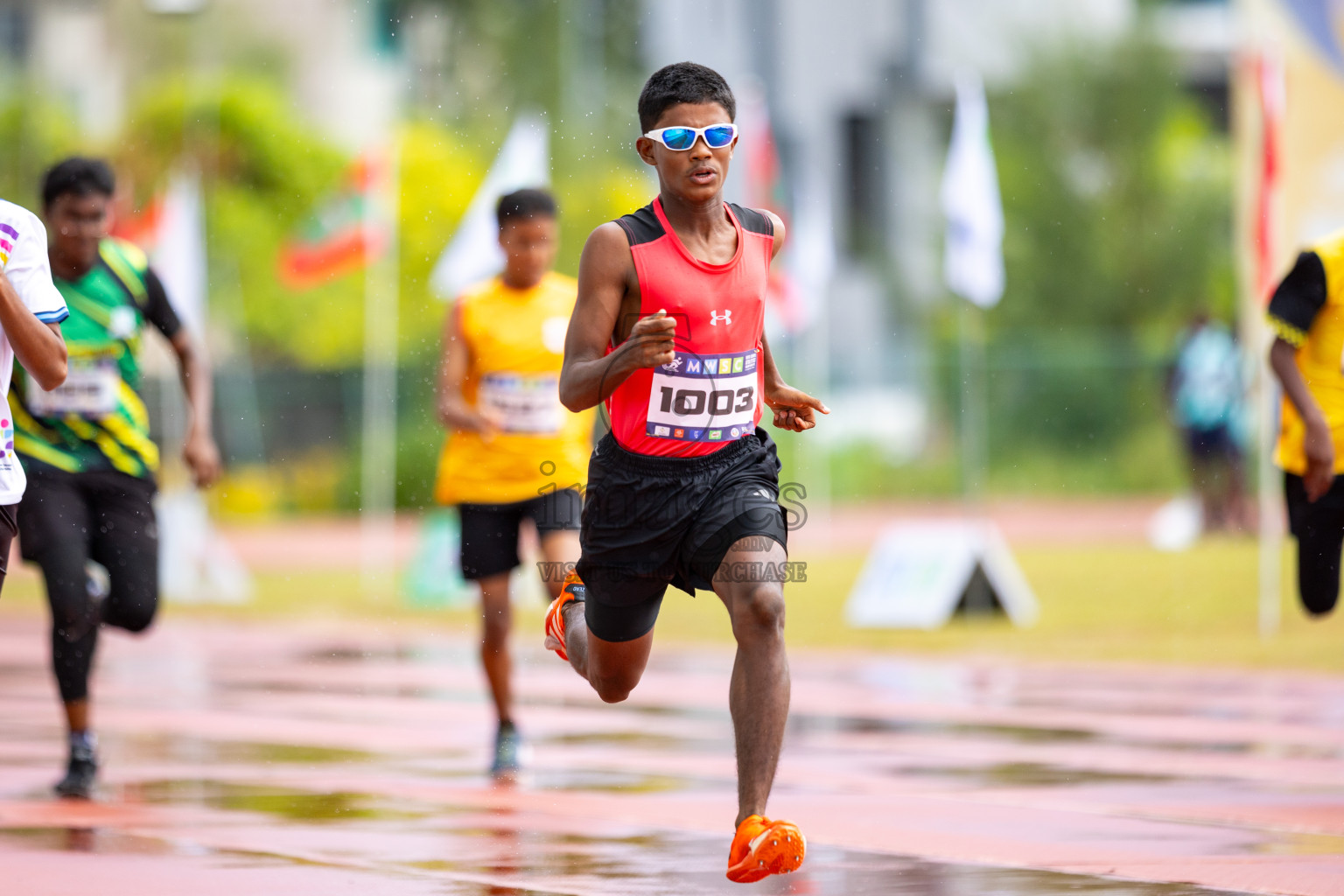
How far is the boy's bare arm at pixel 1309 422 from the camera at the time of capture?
294 inches

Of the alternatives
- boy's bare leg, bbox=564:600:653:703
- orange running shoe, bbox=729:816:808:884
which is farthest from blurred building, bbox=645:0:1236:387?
orange running shoe, bbox=729:816:808:884

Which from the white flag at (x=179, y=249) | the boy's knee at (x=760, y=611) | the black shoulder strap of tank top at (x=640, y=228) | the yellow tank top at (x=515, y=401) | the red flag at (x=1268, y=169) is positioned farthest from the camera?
the white flag at (x=179, y=249)

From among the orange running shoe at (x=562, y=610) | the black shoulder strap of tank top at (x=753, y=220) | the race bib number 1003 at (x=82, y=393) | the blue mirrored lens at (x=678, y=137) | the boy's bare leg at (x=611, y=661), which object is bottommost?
the boy's bare leg at (x=611, y=661)

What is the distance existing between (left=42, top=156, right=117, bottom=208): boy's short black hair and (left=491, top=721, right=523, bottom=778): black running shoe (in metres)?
2.55

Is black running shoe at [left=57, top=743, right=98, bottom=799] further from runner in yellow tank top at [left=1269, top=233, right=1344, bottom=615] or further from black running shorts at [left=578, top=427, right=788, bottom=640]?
runner in yellow tank top at [left=1269, top=233, right=1344, bottom=615]

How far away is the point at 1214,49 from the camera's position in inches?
2023

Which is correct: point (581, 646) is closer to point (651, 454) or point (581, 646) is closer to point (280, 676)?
point (651, 454)

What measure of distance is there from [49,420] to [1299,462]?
4.69 m

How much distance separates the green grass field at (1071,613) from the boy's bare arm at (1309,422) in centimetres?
440

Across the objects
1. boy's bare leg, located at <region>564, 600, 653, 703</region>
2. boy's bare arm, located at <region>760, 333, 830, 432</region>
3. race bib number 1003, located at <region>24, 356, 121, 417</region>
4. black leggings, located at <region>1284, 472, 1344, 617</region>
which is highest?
race bib number 1003, located at <region>24, 356, 121, 417</region>

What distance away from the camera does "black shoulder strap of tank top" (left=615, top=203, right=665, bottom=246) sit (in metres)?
5.55

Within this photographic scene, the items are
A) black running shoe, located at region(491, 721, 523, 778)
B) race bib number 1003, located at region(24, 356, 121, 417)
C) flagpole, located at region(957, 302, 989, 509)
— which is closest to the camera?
race bib number 1003, located at region(24, 356, 121, 417)

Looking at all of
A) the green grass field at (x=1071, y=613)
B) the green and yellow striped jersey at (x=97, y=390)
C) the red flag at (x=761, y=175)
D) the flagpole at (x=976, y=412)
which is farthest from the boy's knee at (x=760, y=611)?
the flagpole at (x=976, y=412)

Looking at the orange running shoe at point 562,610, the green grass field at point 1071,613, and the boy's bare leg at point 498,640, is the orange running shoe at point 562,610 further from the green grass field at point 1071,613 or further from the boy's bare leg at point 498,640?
the green grass field at point 1071,613
